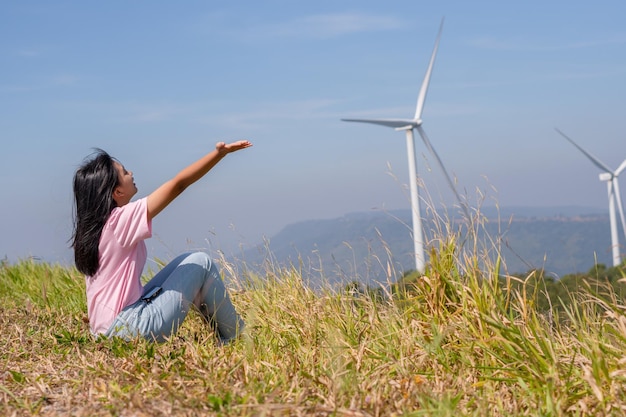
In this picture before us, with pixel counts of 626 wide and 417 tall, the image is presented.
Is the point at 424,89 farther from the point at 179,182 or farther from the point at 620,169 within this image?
the point at 179,182

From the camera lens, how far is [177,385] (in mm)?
4074

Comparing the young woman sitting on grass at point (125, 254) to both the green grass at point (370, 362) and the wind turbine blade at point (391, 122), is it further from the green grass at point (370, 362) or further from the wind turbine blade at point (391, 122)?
the wind turbine blade at point (391, 122)

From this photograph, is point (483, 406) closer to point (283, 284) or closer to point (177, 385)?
point (177, 385)

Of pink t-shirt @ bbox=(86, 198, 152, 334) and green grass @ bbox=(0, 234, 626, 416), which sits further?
pink t-shirt @ bbox=(86, 198, 152, 334)

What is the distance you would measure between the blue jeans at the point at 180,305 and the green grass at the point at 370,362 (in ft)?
0.54

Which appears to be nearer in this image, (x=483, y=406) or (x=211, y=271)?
(x=483, y=406)

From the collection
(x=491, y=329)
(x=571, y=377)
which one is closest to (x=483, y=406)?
(x=571, y=377)

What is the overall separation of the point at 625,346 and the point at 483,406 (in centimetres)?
105

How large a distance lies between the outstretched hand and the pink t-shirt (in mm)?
681

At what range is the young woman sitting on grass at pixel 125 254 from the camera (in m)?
5.53

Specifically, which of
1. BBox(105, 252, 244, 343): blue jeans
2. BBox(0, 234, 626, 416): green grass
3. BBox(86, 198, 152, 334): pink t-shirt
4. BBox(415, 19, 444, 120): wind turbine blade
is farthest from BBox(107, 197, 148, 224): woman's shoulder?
BBox(415, 19, 444, 120): wind turbine blade

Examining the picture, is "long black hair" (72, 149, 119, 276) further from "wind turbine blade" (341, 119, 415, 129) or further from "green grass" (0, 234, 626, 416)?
"wind turbine blade" (341, 119, 415, 129)

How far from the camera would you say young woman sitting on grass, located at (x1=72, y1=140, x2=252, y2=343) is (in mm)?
5527

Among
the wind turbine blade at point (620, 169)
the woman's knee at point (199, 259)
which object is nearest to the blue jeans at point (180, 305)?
the woman's knee at point (199, 259)
